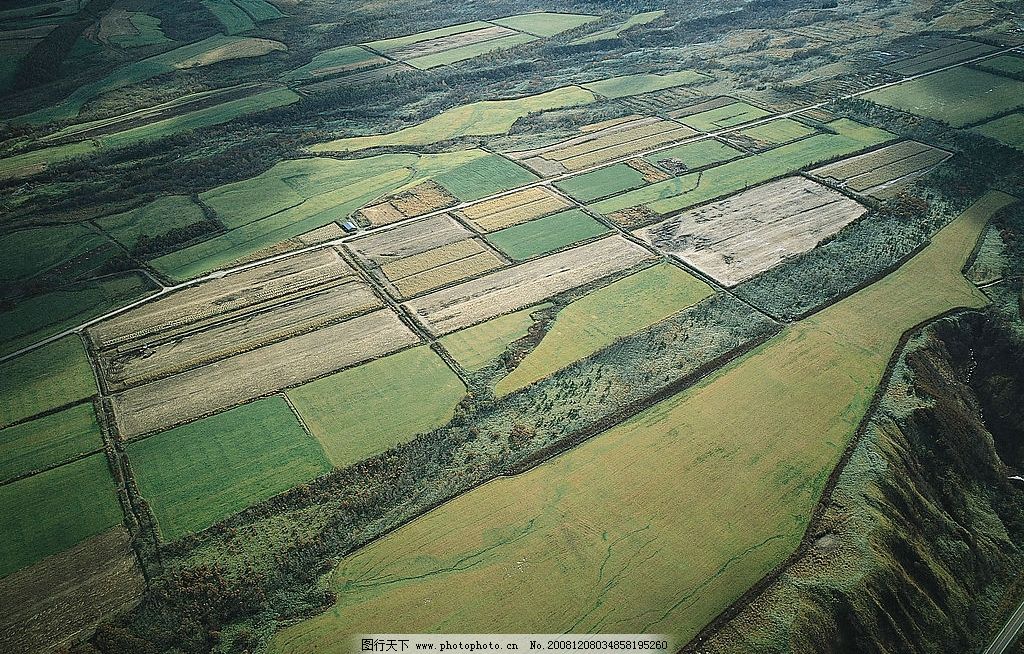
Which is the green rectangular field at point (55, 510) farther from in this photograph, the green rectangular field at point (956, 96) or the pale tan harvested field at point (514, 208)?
the green rectangular field at point (956, 96)

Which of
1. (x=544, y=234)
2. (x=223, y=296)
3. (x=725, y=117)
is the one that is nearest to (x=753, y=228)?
(x=544, y=234)

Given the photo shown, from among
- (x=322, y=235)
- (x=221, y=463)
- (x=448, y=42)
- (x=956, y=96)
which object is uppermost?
(x=956, y=96)

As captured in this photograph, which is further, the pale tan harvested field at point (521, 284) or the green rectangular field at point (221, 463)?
the pale tan harvested field at point (521, 284)

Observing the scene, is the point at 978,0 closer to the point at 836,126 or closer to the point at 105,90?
the point at 836,126

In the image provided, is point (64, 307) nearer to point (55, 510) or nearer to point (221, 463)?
point (55, 510)

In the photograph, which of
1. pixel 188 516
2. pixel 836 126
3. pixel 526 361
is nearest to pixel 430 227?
pixel 526 361

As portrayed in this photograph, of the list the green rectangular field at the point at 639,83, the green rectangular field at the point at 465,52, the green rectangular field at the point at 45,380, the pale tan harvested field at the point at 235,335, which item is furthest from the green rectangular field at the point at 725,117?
the green rectangular field at the point at 45,380
